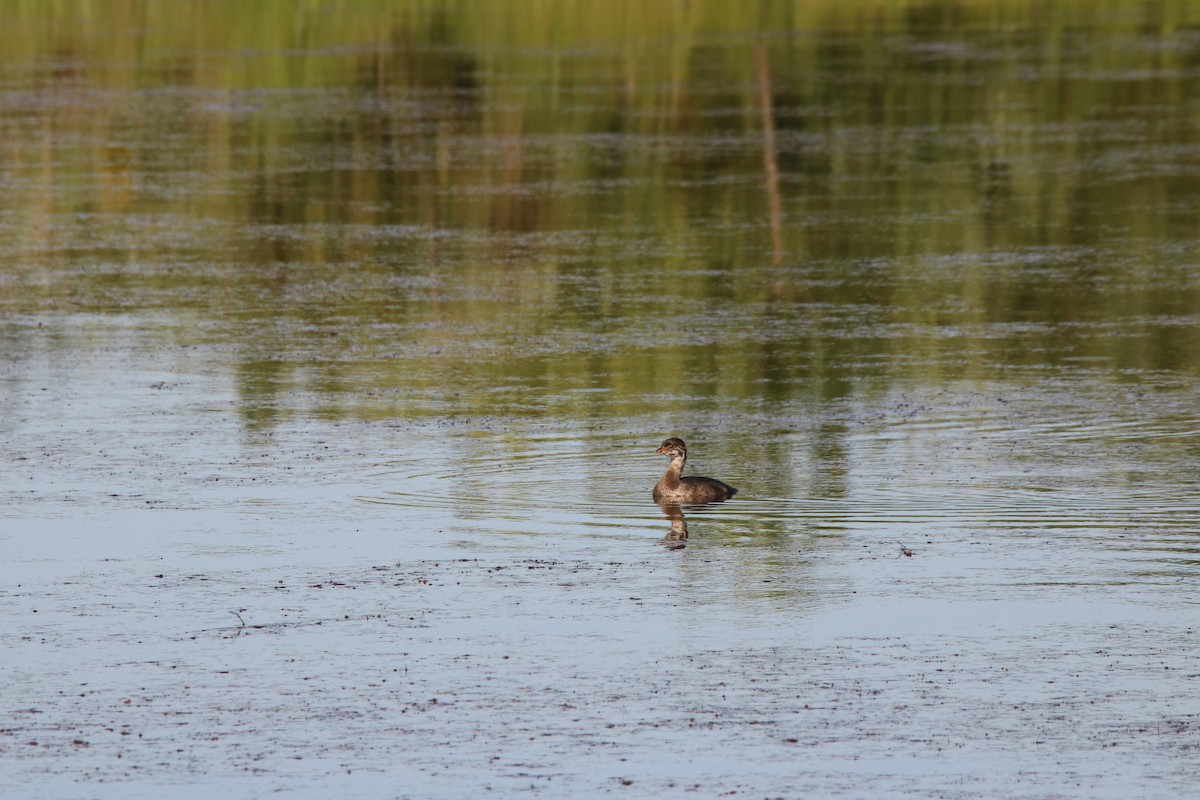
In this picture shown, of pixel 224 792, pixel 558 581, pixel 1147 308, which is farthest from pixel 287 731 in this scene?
pixel 1147 308

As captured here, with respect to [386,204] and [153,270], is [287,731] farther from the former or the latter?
[386,204]

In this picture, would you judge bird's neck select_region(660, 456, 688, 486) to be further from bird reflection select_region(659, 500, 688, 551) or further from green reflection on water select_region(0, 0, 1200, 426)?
green reflection on water select_region(0, 0, 1200, 426)

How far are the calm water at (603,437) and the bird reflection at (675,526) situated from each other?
2.5 inches

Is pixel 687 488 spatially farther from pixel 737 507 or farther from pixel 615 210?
pixel 615 210

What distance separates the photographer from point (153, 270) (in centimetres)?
2372

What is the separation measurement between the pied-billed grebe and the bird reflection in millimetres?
54

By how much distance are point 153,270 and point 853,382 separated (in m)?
9.08

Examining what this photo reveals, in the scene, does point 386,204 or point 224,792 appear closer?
point 224,792

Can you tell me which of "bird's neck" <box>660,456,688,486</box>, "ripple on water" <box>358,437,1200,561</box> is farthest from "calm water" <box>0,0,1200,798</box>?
"bird's neck" <box>660,456,688,486</box>

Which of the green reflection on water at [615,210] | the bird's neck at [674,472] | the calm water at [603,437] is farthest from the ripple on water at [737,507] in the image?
the green reflection on water at [615,210]

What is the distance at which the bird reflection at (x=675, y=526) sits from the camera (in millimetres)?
13289

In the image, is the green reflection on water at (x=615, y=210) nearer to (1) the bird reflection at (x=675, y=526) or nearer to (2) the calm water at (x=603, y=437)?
(2) the calm water at (x=603, y=437)

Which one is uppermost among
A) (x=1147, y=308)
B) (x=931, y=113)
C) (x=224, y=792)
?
(x=931, y=113)

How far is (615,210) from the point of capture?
2647 centimetres
